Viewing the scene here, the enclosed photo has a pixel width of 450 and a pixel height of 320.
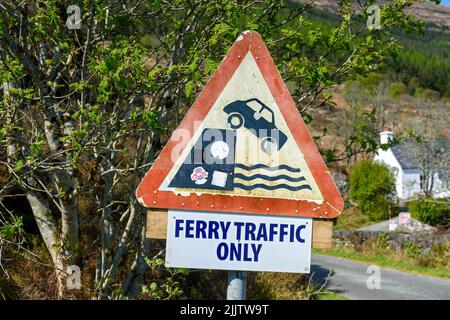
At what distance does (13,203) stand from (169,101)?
454 cm

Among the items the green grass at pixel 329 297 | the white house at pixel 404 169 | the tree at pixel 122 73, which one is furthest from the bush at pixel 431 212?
the tree at pixel 122 73

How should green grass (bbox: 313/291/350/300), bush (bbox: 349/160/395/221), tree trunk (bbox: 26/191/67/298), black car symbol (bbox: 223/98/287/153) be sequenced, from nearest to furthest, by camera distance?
black car symbol (bbox: 223/98/287/153)
tree trunk (bbox: 26/191/67/298)
green grass (bbox: 313/291/350/300)
bush (bbox: 349/160/395/221)

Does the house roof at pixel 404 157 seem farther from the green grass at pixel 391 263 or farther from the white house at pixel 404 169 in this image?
the green grass at pixel 391 263

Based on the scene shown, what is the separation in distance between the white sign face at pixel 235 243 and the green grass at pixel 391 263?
611 inches

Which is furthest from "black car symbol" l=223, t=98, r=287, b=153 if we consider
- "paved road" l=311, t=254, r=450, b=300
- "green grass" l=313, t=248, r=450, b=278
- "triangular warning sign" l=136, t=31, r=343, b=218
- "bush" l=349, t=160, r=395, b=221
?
"bush" l=349, t=160, r=395, b=221

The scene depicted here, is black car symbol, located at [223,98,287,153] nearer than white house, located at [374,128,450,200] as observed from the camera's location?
Yes

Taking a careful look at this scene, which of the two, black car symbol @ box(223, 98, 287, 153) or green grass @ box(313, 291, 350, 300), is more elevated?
black car symbol @ box(223, 98, 287, 153)

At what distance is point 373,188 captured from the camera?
42.8 metres

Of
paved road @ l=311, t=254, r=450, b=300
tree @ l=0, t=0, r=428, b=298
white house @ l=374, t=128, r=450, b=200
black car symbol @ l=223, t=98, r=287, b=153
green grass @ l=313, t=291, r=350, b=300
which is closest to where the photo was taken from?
black car symbol @ l=223, t=98, r=287, b=153

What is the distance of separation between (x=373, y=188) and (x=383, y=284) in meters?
28.7

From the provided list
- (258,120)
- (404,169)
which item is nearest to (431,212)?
(404,169)

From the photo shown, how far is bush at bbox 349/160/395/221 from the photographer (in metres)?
43.1

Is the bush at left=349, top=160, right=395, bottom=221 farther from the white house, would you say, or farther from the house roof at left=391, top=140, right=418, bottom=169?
the house roof at left=391, top=140, right=418, bottom=169

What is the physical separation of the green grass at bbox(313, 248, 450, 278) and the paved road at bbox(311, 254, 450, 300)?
0.68 m
